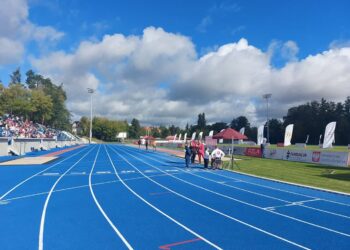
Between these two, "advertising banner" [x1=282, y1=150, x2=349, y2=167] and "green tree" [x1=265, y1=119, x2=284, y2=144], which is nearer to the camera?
"advertising banner" [x1=282, y1=150, x2=349, y2=167]

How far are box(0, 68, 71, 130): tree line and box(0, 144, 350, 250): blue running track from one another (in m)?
37.0

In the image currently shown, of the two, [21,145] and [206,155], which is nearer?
[206,155]

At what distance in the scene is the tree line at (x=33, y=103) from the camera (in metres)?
51.2

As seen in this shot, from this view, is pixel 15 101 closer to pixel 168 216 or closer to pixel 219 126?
pixel 168 216

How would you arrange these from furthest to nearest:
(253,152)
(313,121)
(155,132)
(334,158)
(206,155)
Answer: (155,132), (313,121), (253,152), (334,158), (206,155)

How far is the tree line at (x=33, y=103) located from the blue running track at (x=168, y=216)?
37.0 m

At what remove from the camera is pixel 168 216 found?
8.49 meters

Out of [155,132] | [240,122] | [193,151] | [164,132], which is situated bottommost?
Answer: [193,151]

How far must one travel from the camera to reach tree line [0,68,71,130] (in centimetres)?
5119

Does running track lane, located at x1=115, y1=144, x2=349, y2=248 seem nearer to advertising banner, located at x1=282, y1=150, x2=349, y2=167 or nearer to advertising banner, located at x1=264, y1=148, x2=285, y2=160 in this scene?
advertising banner, located at x1=282, y1=150, x2=349, y2=167

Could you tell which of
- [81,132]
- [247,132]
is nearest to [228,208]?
[247,132]

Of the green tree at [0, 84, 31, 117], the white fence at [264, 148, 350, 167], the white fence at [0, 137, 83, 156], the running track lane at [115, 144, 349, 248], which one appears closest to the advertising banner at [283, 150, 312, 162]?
the white fence at [264, 148, 350, 167]

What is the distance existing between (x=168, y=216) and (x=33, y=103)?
185ft

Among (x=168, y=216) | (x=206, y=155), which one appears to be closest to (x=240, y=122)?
(x=206, y=155)
